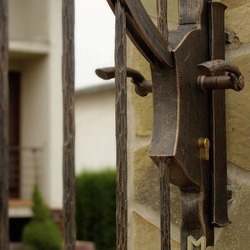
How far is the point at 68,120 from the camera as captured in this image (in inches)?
24.7

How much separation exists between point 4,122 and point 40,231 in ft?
22.0

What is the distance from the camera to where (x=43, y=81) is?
806 cm

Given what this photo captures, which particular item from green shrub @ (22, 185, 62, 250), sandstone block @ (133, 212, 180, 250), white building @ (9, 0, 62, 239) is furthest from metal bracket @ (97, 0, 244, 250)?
white building @ (9, 0, 62, 239)

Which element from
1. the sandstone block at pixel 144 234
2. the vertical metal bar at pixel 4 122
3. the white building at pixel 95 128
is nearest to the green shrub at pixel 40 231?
the white building at pixel 95 128

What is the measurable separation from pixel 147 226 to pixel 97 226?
6.99 metres

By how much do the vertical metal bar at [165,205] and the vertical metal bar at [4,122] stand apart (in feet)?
0.78

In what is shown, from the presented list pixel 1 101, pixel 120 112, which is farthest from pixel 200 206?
pixel 1 101

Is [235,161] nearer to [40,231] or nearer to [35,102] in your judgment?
[40,231]

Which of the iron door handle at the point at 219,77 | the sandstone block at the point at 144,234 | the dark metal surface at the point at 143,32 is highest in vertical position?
the dark metal surface at the point at 143,32

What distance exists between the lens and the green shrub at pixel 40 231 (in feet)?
23.0

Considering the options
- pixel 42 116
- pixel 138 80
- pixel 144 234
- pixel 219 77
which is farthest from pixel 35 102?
pixel 219 77

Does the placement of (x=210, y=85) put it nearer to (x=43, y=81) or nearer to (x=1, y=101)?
(x=1, y=101)

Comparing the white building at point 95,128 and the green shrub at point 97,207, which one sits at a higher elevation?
the white building at point 95,128

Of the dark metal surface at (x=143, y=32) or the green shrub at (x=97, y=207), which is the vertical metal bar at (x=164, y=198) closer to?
the dark metal surface at (x=143, y=32)
